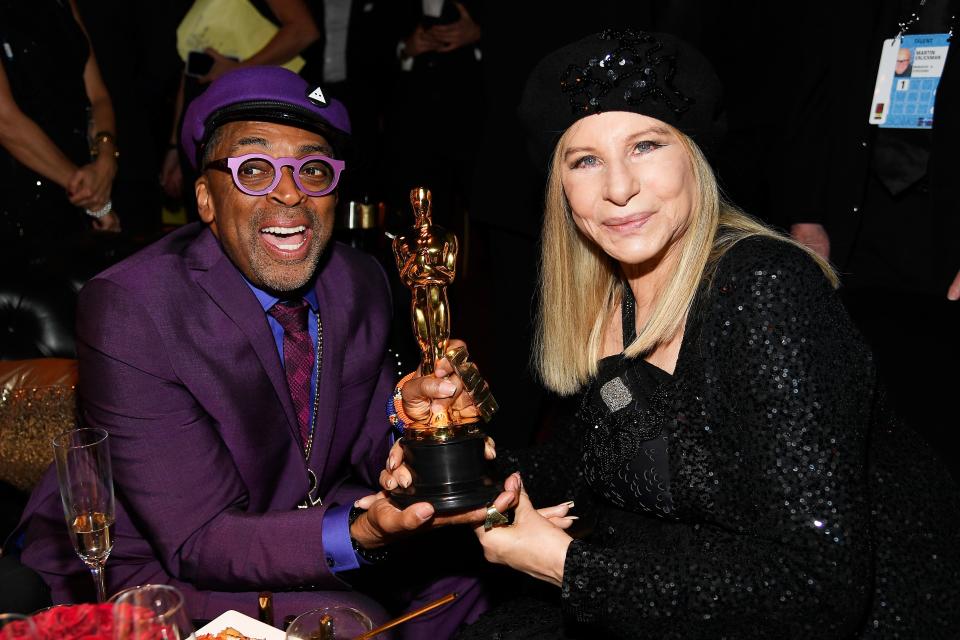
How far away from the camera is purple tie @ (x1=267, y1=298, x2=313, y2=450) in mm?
2434

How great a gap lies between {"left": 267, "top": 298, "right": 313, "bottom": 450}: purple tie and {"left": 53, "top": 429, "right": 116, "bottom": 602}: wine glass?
71 cm

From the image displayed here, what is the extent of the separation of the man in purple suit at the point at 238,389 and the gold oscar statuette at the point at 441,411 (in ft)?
0.20

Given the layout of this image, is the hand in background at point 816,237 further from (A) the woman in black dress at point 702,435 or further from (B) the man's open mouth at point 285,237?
(B) the man's open mouth at point 285,237

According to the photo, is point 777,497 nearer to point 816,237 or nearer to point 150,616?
point 150,616

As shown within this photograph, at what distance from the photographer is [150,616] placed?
1.17 metres

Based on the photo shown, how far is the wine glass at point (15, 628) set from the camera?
1147 millimetres

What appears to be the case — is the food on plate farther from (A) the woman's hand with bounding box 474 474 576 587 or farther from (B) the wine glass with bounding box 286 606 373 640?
(A) the woman's hand with bounding box 474 474 576 587

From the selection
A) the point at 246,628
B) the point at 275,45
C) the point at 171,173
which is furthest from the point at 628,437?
the point at 171,173

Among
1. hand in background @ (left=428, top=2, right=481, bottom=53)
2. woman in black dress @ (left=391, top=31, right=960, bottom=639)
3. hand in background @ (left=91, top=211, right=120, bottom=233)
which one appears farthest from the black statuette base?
hand in background @ (left=428, top=2, right=481, bottom=53)

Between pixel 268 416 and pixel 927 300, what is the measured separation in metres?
1.70

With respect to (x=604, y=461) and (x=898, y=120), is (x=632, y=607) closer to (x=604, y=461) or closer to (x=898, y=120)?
(x=604, y=461)

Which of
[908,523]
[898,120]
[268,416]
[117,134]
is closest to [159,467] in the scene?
[268,416]

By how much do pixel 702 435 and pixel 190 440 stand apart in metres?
1.20

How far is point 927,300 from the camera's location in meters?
2.35
